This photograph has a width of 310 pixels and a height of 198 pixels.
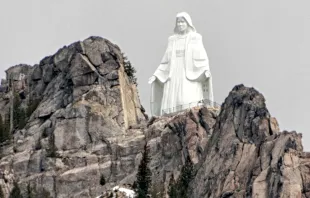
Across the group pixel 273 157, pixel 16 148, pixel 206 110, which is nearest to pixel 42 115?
pixel 16 148

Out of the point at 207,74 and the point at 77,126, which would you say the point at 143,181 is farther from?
the point at 207,74

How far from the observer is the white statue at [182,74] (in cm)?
12125

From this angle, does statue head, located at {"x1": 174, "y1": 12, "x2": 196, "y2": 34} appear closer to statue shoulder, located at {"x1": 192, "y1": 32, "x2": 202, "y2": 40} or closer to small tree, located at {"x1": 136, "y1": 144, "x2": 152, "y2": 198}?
statue shoulder, located at {"x1": 192, "y1": 32, "x2": 202, "y2": 40}

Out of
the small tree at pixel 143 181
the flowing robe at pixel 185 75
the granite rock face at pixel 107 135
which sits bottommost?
the small tree at pixel 143 181

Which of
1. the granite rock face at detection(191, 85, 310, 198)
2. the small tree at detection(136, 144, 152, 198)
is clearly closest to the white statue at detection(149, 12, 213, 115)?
Result: the granite rock face at detection(191, 85, 310, 198)

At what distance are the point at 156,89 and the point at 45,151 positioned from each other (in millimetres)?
11100

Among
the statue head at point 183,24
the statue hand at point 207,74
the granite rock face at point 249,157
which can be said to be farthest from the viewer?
the statue head at point 183,24

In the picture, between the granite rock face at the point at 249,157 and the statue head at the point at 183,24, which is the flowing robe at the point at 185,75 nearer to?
the statue head at the point at 183,24

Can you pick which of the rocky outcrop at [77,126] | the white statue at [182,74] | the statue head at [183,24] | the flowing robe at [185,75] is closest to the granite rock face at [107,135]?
the rocky outcrop at [77,126]

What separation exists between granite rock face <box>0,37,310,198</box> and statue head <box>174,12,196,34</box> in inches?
241

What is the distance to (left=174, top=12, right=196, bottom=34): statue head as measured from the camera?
12450 cm

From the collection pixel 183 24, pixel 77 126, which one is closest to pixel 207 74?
pixel 183 24

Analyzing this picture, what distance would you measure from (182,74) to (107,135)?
30.4ft

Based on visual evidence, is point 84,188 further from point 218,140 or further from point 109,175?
point 218,140
